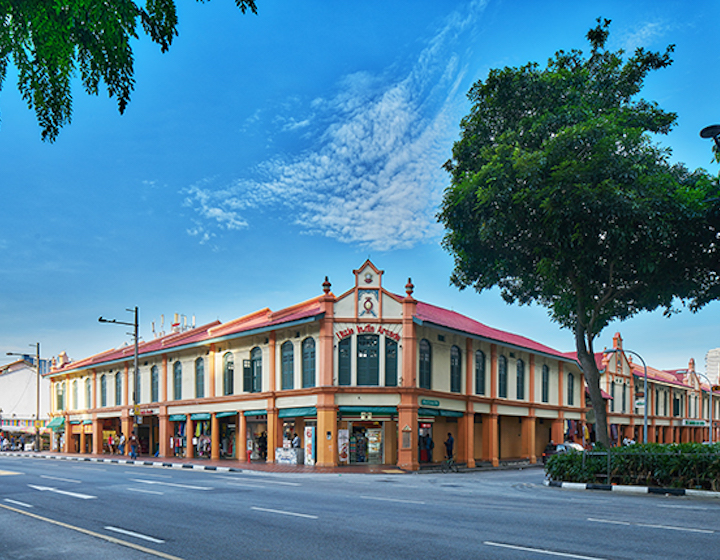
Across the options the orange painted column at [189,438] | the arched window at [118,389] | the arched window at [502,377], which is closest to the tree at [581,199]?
the arched window at [502,377]

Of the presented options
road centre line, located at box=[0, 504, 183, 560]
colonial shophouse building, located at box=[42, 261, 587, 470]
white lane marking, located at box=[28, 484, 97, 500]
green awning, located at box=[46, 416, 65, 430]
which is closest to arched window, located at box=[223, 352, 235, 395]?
colonial shophouse building, located at box=[42, 261, 587, 470]

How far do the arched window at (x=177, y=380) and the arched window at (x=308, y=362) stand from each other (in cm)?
1319

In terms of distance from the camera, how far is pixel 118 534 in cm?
1073

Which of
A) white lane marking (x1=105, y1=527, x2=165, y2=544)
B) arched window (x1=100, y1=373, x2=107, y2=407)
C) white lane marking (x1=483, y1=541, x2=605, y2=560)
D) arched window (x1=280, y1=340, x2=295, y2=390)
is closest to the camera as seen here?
white lane marking (x1=483, y1=541, x2=605, y2=560)

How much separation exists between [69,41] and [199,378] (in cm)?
3969

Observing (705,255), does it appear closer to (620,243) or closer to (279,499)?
(620,243)

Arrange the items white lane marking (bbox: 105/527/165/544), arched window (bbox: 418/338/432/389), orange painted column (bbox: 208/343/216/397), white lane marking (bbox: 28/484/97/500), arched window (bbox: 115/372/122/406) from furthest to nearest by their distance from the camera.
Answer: arched window (bbox: 115/372/122/406) → orange painted column (bbox: 208/343/216/397) → arched window (bbox: 418/338/432/389) → white lane marking (bbox: 28/484/97/500) → white lane marking (bbox: 105/527/165/544)

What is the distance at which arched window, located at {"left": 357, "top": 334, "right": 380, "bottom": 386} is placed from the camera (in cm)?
3272

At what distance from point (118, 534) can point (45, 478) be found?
15.0 m

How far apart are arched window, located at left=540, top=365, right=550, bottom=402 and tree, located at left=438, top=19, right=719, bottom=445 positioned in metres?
17.9

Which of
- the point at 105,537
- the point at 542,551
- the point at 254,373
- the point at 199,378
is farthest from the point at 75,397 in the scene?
the point at 542,551

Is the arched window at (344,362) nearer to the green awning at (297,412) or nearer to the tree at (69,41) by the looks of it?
the green awning at (297,412)

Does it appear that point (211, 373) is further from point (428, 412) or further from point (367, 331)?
point (428, 412)

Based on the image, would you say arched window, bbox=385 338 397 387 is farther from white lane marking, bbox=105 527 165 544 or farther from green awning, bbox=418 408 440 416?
white lane marking, bbox=105 527 165 544
